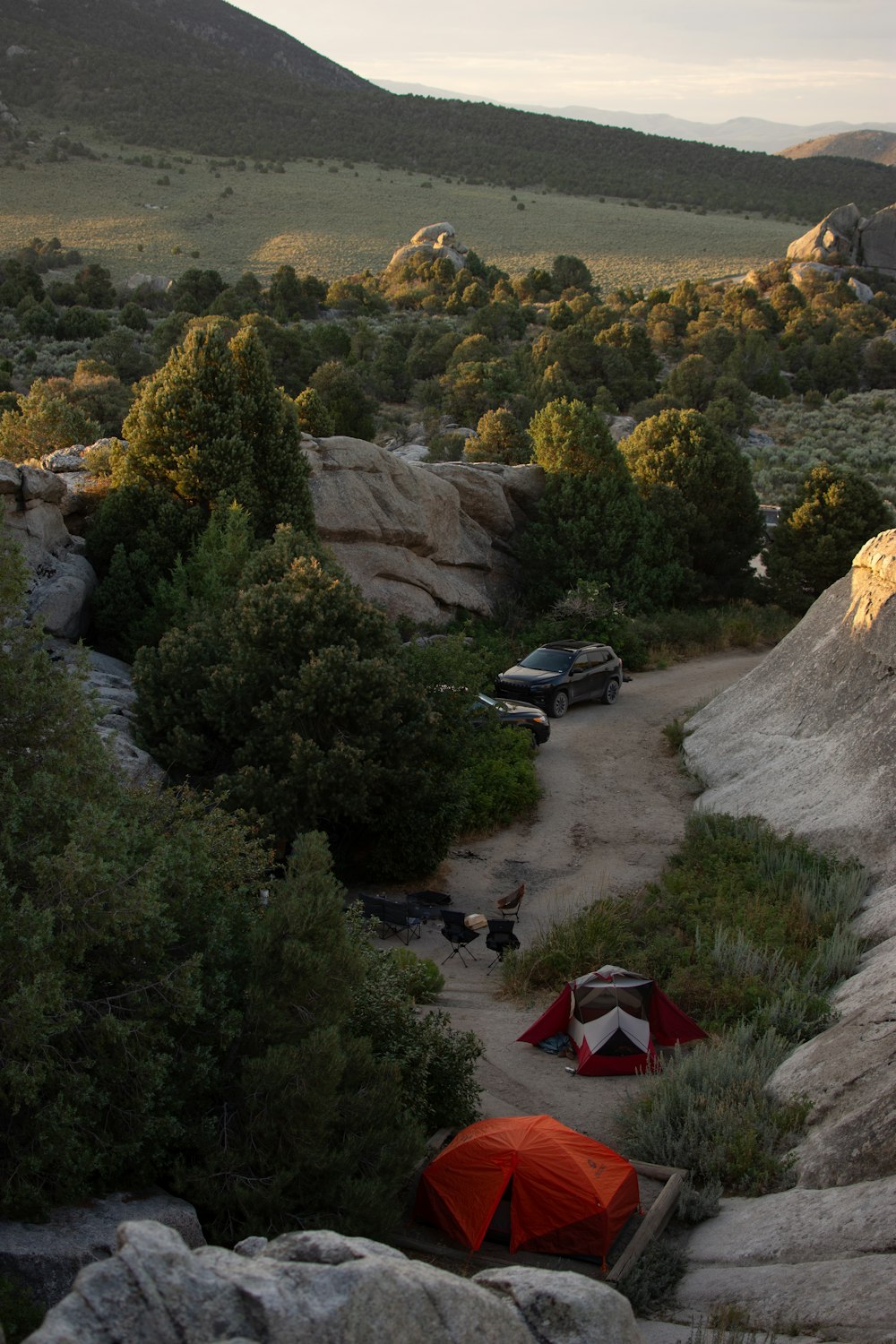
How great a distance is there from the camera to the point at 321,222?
89125 millimetres

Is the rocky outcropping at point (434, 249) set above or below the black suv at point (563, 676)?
above

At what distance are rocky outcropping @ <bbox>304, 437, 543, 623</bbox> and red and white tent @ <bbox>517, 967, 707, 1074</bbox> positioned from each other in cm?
1674

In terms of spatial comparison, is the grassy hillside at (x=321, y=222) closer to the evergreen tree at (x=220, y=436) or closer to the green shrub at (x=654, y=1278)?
the evergreen tree at (x=220, y=436)

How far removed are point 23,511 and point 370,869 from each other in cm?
1165

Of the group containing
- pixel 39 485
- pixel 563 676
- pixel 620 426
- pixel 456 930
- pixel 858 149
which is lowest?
pixel 456 930

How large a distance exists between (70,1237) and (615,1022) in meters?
6.78

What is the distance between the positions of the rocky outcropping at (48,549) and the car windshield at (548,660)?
10.1 metres

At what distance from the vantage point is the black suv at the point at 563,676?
2753 cm

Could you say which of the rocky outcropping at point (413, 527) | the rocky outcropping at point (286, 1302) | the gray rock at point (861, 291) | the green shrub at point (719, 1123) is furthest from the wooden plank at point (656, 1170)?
the gray rock at point (861, 291)

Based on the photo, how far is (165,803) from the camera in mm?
12797

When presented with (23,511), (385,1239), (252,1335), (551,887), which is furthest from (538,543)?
(252,1335)

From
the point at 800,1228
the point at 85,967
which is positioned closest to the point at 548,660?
the point at 800,1228

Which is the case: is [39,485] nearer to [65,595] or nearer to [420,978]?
[65,595]

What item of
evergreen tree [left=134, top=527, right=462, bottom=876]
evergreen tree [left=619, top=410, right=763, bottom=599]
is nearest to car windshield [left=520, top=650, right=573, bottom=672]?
evergreen tree [left=134, top=527, right=462, bottom=876]
